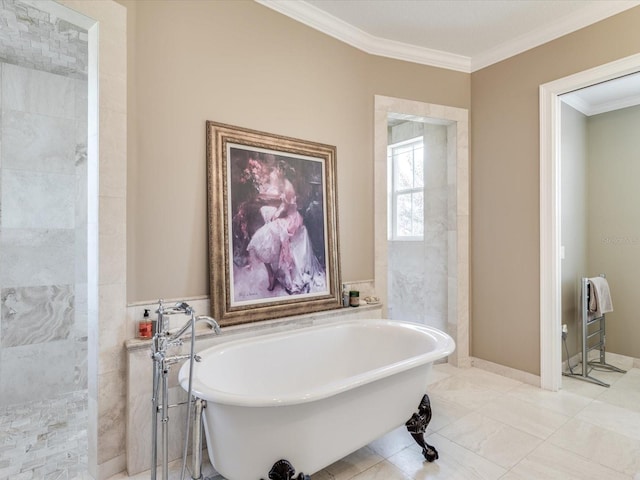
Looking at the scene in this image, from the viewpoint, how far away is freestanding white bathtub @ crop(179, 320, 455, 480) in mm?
1495

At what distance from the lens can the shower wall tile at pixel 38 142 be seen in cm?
264

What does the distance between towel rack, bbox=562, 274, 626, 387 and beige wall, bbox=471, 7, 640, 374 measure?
57cm

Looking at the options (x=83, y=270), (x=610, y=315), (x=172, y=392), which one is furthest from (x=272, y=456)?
(x=610, y=315)

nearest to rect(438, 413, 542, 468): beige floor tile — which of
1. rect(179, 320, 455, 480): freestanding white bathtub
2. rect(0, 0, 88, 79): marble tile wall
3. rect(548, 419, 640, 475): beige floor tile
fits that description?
rect(548, 419, 640, 475): beige floor tile

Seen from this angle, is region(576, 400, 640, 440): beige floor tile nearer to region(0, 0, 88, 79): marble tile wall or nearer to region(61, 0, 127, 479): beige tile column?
region(61, 0, 127, 479): beige tile column

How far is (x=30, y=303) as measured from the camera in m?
2.69

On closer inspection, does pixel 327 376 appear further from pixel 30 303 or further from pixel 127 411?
pixel 30 303

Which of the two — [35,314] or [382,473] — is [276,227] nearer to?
[382,473]

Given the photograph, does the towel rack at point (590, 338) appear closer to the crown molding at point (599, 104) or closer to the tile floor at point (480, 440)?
the tile floor at point (480, 440)

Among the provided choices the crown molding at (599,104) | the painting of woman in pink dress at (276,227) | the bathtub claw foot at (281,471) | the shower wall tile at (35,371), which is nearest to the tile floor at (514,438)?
the bathtub claw foot at (281,471)

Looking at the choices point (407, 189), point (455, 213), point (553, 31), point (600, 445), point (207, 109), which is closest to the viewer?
point (600, 445)

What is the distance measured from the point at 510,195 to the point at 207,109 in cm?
258

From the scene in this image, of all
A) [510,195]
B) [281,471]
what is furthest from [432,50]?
[281,471]

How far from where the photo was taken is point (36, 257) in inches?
107
